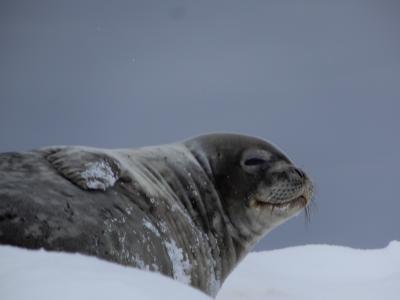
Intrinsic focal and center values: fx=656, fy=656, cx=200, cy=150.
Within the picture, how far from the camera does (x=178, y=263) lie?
3.07 meters

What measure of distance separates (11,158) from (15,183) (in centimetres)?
31

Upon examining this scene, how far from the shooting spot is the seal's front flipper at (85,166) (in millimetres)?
2726

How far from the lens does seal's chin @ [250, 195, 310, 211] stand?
4020 mm

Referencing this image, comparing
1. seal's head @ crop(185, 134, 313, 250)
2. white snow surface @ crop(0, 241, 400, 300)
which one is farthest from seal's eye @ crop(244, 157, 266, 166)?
white snow surface @ crop(0, 241, 400, 300)

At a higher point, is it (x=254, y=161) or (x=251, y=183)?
(x=254, y=161)

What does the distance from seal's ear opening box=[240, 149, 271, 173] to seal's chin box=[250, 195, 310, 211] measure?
20 cm

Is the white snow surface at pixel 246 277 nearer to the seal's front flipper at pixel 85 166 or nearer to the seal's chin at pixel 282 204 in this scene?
the seal's chin at pixel 282 204

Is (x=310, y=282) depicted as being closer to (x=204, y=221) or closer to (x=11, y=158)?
(x=204, y=221)

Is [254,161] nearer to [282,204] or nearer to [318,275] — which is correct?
[282,204]

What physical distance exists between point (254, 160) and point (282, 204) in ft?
1.06

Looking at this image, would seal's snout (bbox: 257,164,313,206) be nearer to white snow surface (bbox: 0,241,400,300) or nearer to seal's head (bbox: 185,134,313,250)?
seal's head (bbox: 185,134,313,250)

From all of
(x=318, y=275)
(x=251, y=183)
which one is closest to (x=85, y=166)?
(x=251, y=183)

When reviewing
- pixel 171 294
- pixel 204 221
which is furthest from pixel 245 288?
pixel 171 294

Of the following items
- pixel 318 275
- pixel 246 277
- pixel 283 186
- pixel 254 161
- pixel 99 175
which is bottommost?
pixel 318 275
